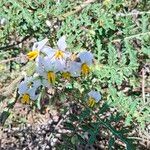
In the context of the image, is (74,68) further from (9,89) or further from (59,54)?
(9,89)

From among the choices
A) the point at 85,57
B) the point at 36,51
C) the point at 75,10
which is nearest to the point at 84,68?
the point at 85,57

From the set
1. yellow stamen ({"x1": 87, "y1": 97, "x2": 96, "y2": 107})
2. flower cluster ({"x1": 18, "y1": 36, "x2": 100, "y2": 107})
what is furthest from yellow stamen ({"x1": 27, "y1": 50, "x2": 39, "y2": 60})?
yellow stamen ({"x1": 87, "y1": 97, "x2": 96, "y2": 107})

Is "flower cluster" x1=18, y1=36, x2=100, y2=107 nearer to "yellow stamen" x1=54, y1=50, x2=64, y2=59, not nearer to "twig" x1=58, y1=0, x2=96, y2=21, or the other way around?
"yellow stamen" x1=54, y1=50, x2=64, y2=59

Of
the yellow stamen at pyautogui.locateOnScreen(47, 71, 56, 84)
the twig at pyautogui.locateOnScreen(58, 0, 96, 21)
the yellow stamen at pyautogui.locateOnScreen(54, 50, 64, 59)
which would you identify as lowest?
the yellow stamen at pyautogui.locateOnScreen(47, 71, 56, 84)

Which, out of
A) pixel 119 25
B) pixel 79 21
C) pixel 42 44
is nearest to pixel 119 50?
pixel 119 25

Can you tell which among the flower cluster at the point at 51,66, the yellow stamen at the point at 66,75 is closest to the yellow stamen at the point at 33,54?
the flower cluster at the point at 51,66

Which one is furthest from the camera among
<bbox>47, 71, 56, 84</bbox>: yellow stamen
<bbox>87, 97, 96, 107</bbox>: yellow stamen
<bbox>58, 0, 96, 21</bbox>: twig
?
<bbox>58, 0, 96, 21</bbox>: twig

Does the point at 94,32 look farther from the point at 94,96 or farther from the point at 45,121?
the point at 45,121

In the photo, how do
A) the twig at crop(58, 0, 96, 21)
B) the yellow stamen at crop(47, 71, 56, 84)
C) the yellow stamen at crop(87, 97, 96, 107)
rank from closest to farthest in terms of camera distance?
the yellow stamen at crop(47, 71, 56, 84) < the yellow stamen at crop(87, 97, 96, 107) < the twig at crop(58, 0, 96, 21)
